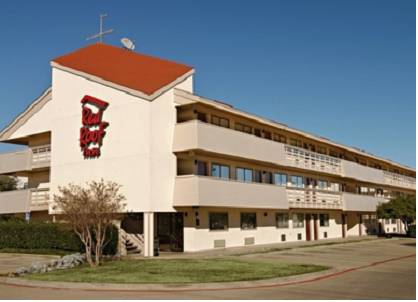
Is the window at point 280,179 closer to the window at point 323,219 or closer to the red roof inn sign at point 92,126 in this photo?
the window at point 323,219

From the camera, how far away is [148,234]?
28.9 m

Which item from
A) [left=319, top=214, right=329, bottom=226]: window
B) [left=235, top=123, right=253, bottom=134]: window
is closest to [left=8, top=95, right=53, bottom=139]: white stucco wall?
[left=235, top=123, right=253, bottom=134]: window

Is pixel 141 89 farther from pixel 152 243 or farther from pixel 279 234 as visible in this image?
pixel 279 234

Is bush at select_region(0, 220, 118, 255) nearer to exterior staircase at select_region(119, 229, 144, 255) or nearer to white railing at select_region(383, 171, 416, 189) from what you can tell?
exterior staircase at select_region(119, 229, 144, 255)

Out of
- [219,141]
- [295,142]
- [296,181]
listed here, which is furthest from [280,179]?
[219,141]

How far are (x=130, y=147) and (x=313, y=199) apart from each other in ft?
59.7

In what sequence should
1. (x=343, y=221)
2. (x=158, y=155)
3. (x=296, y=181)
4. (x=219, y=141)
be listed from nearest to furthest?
(x=158, y=155), (x=219, y=141), (x=296, y=181), (x=343, y=221)

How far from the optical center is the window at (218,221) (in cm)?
3331

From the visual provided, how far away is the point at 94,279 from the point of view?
17344mm

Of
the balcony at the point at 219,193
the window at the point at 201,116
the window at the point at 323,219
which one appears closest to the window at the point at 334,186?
the window at the point at 323,219

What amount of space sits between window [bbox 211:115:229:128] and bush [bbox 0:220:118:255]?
9.81 metres

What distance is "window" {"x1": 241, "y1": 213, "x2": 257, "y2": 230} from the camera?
3650 cm

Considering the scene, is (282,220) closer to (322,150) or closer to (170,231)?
(322,150)

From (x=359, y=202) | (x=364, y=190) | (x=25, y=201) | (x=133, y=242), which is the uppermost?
(x=364, y=190)
